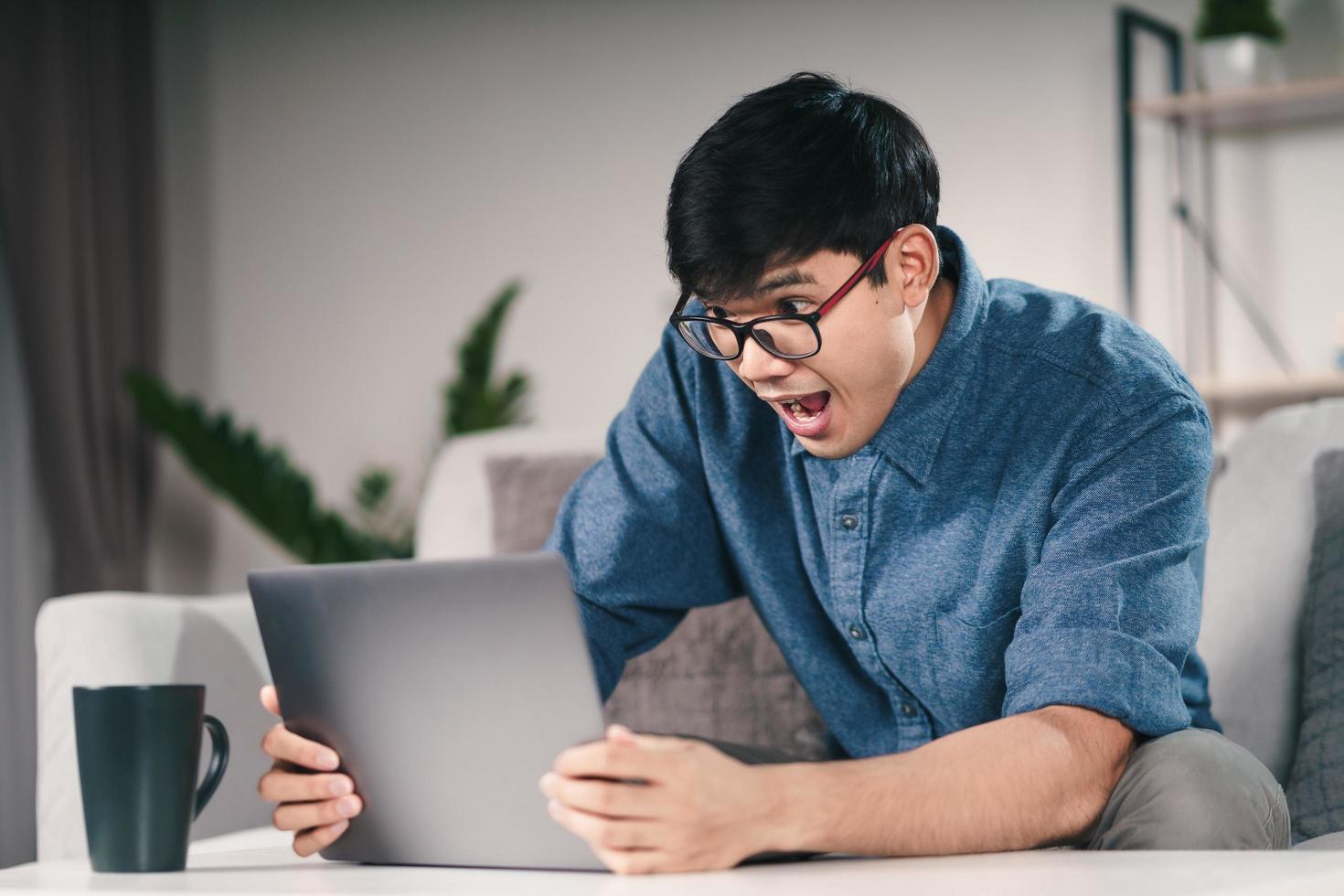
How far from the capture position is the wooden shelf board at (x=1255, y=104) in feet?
10.6

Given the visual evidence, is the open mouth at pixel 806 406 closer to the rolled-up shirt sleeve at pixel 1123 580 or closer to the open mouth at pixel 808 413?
the open mouth at pixel 808 413

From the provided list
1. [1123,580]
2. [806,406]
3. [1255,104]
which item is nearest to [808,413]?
[806,406]

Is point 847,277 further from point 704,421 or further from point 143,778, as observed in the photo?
point 143,778

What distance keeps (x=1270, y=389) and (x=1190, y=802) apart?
2478 millimetres

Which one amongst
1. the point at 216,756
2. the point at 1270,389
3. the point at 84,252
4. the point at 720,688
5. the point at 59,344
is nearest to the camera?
the point at 216,756

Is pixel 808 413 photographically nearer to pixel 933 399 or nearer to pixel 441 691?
pixel 933 399

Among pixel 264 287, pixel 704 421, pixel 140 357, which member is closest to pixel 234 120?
pixel 264 287

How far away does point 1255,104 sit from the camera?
3.31 metres

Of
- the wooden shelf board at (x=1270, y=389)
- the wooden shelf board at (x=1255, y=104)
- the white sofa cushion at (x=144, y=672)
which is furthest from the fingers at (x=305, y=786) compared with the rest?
the wooden shelf board at (x=1255, y=104)

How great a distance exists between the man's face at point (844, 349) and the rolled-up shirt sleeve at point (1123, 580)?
183mm

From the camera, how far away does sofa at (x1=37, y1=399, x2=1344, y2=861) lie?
4.88ft

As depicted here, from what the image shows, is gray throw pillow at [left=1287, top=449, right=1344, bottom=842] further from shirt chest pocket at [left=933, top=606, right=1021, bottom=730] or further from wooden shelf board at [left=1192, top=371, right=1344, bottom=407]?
wooden shelf board at [left=1192, top=371, right=1344, bottom=407]

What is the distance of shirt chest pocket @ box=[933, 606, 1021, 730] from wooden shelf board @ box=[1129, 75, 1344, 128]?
2418mm

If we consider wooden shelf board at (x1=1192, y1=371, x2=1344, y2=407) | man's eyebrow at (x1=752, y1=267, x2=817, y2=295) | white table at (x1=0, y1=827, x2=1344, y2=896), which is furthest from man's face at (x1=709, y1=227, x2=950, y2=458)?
wooden shelf board at (x1=1192, y1=371, x2=1344, y2=407)
